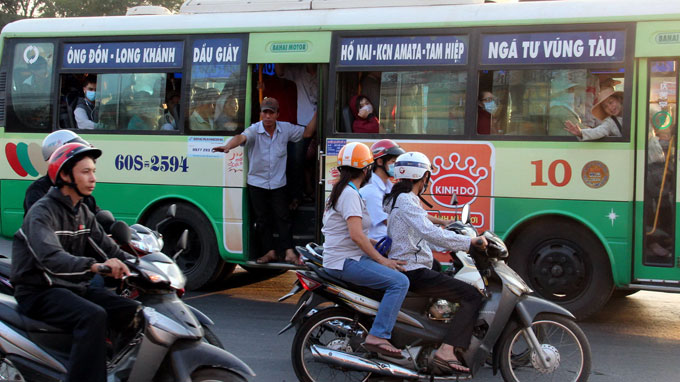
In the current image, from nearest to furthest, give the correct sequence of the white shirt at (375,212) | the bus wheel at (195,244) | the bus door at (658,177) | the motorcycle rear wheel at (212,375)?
the motorcycle rear wheel at (212,375) → the white shirt at (375,212) → the bus door at (658,177) → the bus wheel at (195,244)

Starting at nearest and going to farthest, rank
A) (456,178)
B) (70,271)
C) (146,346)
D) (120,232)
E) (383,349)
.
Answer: (70,271) → (146,346) → (120,232) → (383,349) → (456,178)

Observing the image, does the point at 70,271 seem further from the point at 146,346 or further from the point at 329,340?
the point at 329,340

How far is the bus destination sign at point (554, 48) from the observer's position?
23.4 ft

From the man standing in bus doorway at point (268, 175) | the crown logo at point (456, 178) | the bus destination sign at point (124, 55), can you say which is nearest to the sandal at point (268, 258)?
the man standing in bus doorway at point (268, 175)

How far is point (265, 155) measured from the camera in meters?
8.26

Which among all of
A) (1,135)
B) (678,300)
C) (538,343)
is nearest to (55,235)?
(538,343)

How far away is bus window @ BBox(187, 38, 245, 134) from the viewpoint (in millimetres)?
8398

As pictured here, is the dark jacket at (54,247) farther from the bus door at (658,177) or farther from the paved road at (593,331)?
the bus door at (658,177)

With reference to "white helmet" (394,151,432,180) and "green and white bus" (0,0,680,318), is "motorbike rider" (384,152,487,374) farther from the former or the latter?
"green and white bus" (0,0,680,318)

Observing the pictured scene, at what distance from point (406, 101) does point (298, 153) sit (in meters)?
1.49

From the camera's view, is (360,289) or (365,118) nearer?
(360,289)

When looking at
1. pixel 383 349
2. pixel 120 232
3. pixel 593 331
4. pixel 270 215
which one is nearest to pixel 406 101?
pixel 270 215

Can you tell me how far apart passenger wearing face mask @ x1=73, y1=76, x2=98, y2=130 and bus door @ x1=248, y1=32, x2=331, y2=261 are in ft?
6.35

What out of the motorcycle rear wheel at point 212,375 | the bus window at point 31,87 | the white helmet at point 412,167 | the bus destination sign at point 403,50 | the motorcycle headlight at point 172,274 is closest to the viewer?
the motorcycle rear wheel at point 212,375
